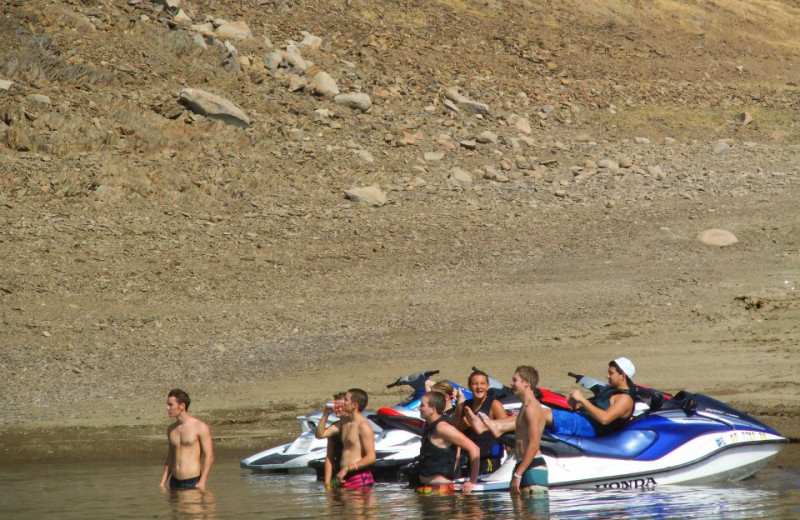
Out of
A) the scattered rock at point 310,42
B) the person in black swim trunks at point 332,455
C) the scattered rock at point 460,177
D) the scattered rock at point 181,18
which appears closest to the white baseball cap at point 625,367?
the person in black swim trunks at point 332,455

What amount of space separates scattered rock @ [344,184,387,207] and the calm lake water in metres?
12.5

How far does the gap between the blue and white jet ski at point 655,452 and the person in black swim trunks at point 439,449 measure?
293 mm

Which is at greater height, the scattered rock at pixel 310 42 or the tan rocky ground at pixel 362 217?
the scattered rock at pixel 310 42

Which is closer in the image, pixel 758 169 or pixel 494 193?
pixel 494 193

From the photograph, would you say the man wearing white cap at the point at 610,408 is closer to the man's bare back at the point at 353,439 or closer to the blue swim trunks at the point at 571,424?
the blue swim trunks at the point at 571,424

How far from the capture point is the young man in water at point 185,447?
9.85 metres

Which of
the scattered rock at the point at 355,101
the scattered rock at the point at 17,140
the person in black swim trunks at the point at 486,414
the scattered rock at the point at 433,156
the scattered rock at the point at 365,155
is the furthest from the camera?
the scattered rock at the point at 355,101

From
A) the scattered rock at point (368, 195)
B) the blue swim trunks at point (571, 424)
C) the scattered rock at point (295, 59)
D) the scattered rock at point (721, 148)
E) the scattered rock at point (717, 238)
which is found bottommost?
the blue swim trunks at point (571, 424)

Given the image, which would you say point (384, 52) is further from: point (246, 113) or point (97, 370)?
point (97, 370)

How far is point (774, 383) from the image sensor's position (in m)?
14.2

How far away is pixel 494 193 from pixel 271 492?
14715 mm

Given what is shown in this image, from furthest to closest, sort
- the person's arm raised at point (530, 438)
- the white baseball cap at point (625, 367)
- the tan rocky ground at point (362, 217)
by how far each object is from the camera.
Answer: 1. the tan rocky ground at point (362, 217)
2. the white baseball cap at point (625, 367)
3. the person's arm raised at point (530, 438)

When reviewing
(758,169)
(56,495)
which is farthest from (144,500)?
(758,169)

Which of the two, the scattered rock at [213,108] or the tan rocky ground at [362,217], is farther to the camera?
the scattered rock at [213,108]
